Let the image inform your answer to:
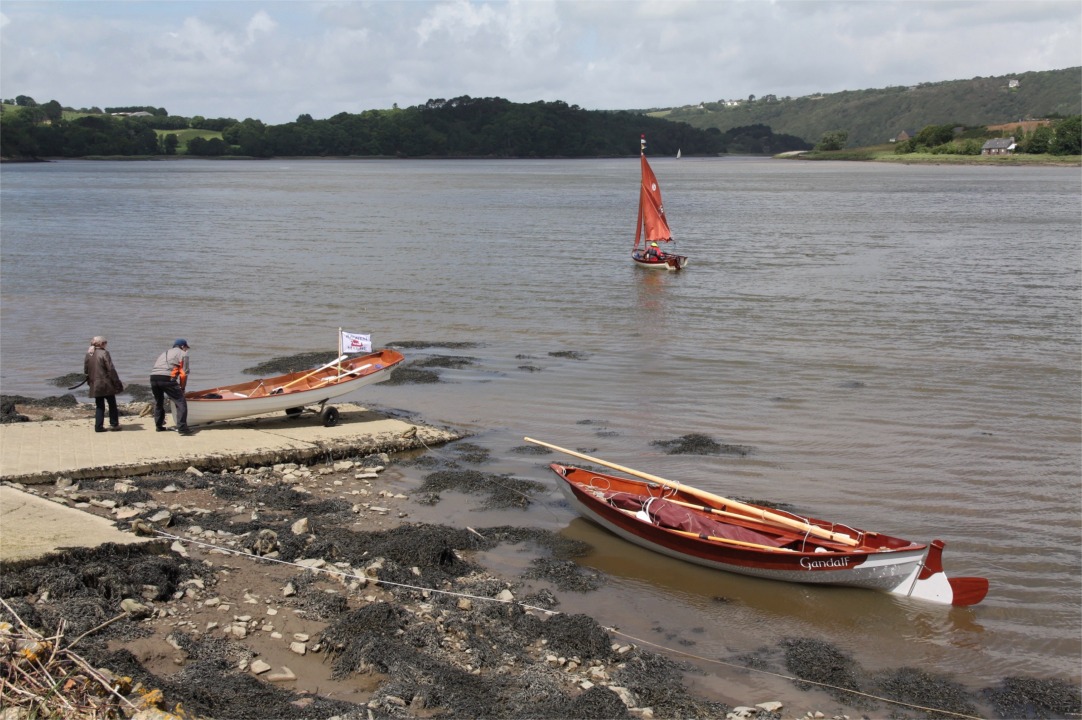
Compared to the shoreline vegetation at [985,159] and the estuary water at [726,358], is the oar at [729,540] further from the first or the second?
the shoreline vegetation at [985,159]

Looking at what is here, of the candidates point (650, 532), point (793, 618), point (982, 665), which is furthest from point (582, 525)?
point (982, 665)

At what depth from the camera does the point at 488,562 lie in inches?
511

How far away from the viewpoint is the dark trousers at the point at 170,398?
15906 millimetres

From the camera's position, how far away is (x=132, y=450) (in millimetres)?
15531

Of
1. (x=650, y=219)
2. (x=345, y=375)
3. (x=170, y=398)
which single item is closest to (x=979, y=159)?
(x=650, y=219)

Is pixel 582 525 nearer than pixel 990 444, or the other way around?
pixel 582 525

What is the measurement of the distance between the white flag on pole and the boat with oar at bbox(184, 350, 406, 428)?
37 centimetres

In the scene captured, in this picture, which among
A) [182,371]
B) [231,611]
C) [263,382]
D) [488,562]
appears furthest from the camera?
[263,382]

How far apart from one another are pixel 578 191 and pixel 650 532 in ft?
304

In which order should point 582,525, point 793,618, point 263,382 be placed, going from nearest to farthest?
point 793,618 < point 582,525 < point 263,382

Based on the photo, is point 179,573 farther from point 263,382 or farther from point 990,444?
point 990,444

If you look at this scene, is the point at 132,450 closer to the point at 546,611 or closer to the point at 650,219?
the point at 546,611

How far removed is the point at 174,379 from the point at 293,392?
2.24m

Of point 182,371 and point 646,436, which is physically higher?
point 182,371
